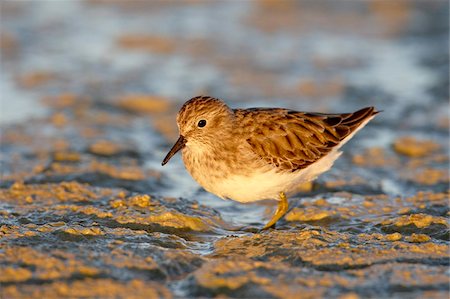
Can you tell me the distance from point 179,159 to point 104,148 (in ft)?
3.15

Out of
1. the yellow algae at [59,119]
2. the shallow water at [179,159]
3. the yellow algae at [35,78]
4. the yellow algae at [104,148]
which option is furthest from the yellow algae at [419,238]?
the yellow algae at [35,78]

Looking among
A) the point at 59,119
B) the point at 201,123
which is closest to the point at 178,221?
the point at 201,123

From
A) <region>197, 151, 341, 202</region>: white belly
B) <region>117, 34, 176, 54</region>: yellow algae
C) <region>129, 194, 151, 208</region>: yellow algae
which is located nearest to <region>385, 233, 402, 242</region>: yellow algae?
<region>197, 151, 341, 202</region>: white belly

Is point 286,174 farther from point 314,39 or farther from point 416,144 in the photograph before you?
point 314,39

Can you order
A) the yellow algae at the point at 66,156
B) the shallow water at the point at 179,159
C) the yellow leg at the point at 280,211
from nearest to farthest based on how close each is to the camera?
the shallow water at the point at 179,159 < the yellow leg at the point at 280,211 < the yellow algae at the point at 66,156

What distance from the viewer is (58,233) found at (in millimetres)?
6656

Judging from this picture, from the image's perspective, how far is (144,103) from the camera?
11.6m

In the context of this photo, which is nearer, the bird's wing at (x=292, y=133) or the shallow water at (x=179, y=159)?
the shallow water at (x=179, y=159)

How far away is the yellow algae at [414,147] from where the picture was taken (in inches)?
382

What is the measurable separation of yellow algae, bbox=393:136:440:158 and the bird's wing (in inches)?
78.9

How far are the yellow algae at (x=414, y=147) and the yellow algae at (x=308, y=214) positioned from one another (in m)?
2.48

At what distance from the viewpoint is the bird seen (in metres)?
7.02

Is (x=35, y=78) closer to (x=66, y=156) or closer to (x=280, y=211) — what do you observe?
(x=66, y=156)

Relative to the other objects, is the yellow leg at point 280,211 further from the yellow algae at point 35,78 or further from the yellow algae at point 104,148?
the yellow algae at point 35,78
